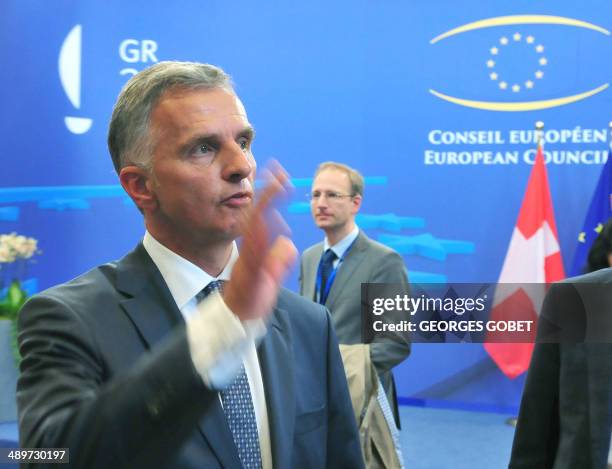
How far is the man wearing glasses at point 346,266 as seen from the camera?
9.59 ft

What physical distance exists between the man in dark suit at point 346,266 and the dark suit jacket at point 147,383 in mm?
1252

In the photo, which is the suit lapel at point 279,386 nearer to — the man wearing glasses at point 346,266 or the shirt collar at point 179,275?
the shirt collar at point 179,275

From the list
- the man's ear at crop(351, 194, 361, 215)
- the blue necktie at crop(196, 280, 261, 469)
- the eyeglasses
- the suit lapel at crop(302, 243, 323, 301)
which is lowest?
the suit lapel at crop(302, 243, 323, 301)

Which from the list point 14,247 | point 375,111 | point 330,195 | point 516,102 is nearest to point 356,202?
point 330,195

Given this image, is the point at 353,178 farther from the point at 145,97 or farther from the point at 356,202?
the point at 145,97

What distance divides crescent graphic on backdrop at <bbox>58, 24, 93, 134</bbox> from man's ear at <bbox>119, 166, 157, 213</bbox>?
5.47 m

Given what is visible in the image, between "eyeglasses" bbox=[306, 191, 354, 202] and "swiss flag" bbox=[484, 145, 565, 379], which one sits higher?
"eyeglasses" bbox=[306, 191, 354, 202]

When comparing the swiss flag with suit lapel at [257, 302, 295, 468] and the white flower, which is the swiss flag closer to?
the white flower

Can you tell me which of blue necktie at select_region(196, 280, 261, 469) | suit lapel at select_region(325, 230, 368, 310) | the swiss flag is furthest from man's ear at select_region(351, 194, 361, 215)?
blue necktie at select_region(196, 280, 261, 469)

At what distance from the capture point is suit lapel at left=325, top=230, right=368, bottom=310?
10.4ft

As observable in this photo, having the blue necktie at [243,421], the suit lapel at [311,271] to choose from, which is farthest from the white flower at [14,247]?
the blue necktie at [243,421]

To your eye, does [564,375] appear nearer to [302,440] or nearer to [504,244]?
[302,440]

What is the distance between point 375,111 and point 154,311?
4.84 meters

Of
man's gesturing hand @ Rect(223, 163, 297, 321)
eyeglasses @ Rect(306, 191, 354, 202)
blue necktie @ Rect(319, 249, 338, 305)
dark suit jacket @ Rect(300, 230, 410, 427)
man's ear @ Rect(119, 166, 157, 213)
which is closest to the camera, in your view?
man's gesturing hand @ Rect(223, 163, 297, 321)
